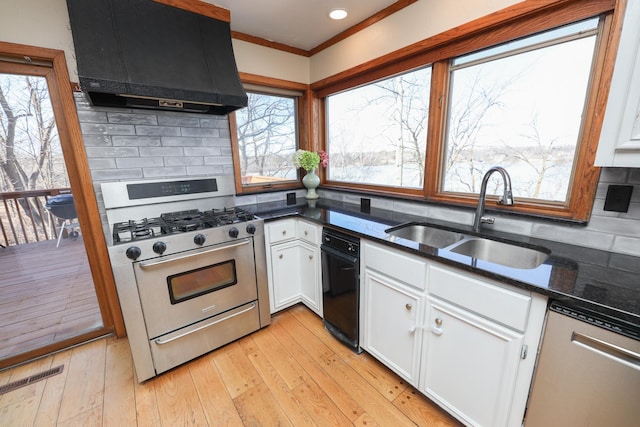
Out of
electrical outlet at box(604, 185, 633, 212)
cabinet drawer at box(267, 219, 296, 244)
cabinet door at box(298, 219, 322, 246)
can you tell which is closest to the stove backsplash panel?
cabinet drawer at box(267, 219, 296, 244)

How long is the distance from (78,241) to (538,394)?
296 cm

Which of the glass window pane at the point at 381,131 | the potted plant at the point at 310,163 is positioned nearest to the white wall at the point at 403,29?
the glass window pane at the point at 381,131

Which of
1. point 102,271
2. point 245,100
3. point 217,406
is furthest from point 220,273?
point 245,100

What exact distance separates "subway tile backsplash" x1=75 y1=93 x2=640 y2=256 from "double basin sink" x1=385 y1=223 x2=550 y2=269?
15cm

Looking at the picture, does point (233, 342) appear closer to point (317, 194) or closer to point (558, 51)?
point (317, 194)

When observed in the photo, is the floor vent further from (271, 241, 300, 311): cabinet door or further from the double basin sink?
the double basin sink

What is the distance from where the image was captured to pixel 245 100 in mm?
1890

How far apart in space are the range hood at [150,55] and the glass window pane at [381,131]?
116 centimetres

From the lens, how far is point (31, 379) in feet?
5.74

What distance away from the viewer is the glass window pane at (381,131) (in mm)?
2070

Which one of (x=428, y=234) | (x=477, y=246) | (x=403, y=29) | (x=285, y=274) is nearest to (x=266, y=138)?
(x=285, y=274)

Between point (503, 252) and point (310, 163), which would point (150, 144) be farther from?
point (503, 252)

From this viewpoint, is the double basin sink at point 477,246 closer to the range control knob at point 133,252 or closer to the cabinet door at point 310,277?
the cabinet door at point 310,277

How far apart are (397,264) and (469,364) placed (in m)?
0.57
